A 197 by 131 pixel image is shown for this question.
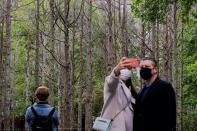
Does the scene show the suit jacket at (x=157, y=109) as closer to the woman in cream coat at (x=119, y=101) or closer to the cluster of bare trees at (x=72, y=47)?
the woman in cream coat at (x=119, y=101)

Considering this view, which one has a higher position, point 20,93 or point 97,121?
point 97,121

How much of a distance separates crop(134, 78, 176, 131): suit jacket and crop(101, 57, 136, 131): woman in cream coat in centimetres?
33

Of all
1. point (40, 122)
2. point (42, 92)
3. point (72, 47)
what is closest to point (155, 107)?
point (42, 92)

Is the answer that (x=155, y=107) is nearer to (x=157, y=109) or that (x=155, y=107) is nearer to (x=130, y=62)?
(x=157, y=109)

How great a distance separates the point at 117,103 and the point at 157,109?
642mm

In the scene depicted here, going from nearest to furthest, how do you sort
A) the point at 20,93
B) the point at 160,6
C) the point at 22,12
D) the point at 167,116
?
the point at 167,116 < the point at 160,6 < the point at 22,12 < the point at 20,93

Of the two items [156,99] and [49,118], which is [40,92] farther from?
[156,99]

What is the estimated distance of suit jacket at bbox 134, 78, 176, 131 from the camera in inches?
236

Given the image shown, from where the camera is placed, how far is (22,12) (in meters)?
42.5

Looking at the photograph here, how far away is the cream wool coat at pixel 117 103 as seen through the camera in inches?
253

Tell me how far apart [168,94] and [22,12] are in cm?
3739

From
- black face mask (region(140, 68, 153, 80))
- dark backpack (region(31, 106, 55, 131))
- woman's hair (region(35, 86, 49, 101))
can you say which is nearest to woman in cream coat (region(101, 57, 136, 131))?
black face mask (region(140, 68, 153, 80))

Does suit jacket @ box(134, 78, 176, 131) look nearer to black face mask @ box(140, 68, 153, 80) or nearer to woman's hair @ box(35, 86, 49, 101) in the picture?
black face mask @ box(140, 68, 153, 80)

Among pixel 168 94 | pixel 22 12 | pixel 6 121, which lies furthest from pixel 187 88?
pixel 168 94
